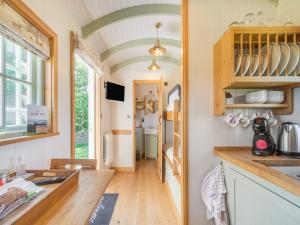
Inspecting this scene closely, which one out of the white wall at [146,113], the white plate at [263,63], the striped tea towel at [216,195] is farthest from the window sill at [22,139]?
the white wall at [146,113]

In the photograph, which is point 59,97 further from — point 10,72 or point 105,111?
point 105,111

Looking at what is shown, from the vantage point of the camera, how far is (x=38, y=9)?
150 centimetres

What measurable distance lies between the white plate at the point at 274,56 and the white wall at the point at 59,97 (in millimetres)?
A: 1866

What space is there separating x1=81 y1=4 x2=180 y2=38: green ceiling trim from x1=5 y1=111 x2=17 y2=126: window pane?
5.11 feet

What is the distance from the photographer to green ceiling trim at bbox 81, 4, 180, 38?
7.79 ft

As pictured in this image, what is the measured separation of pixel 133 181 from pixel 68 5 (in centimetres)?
314

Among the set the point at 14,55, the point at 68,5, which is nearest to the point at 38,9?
the point at 14,55

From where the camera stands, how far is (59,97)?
188 cm

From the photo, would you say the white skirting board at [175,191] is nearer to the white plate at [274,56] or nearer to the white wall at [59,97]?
the white wall at [59,97]

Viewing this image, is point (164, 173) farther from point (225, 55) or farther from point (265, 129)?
point (225, 55)

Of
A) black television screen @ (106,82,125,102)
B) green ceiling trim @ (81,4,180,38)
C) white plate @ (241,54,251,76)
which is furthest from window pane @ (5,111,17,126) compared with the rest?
black television screen @ (106,82,125,102)

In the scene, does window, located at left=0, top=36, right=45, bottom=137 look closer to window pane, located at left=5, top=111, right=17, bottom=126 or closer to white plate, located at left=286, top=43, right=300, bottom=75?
window pane, located at left=5, top=111, right=17, bottom=126

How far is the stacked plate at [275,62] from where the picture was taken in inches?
58.6

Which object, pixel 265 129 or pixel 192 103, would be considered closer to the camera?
pixel 265 129
